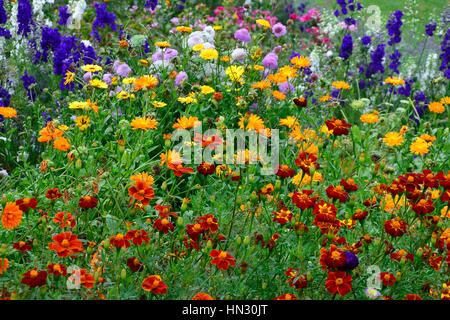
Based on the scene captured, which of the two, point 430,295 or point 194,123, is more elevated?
point 194,123

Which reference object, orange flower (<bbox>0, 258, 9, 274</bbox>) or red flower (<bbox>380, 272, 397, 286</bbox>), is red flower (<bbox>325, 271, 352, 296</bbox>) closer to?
red flower (<bbox>380, 272, 397, 286</bbox>)

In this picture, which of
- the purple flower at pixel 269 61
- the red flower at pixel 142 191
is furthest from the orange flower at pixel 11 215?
the purple flower at pixel 269 61

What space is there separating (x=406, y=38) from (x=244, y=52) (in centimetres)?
565

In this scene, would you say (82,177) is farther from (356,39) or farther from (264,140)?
(356,39)

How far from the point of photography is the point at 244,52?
3.49m

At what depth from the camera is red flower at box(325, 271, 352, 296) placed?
1590mm

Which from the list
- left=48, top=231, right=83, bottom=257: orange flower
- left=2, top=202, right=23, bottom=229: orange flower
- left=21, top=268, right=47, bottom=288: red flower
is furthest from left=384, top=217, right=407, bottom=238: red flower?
Answer: left=2, top=202, right=23, bottom=229: orange flower

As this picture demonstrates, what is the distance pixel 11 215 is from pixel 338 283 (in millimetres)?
1134

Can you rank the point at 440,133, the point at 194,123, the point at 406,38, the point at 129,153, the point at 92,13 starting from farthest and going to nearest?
the point at 406,38 < the point at 92,13 < the point at 440,133 < the point at 129,153 < the point at 194,123

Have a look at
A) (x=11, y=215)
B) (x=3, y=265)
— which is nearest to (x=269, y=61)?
(x=11, y=215)

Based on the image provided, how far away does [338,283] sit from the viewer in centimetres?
160

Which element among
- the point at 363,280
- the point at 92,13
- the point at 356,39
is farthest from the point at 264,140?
the point at 92,13

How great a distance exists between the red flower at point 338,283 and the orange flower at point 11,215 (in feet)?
3.54

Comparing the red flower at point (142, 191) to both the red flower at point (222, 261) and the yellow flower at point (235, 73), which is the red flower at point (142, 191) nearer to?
the red flower at point (222, 261)
